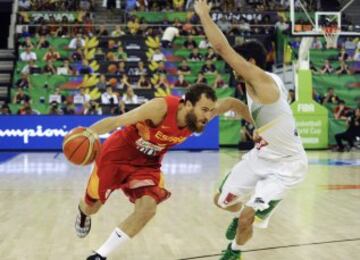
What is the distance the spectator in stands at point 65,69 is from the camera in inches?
727

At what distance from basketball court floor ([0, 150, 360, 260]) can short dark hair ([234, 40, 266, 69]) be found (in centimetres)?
149

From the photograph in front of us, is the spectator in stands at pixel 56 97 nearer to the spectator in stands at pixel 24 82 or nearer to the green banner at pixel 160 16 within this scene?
the spectator in stands at pixel 24 82

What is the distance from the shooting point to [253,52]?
14.5ft

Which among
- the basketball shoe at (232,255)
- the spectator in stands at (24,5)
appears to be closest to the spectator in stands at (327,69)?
the spectator in stands at (24,5)

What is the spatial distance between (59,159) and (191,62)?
6727 millimetres

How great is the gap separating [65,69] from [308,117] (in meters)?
7.06

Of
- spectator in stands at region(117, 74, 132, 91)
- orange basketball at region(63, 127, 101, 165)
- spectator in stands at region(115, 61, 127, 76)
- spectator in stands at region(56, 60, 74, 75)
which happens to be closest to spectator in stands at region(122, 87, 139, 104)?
spectator in stands at region(117, 74, 132, 91)

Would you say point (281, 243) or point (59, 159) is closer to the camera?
point (281, 243)

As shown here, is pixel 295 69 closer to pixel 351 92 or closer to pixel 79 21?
pixel 351 92

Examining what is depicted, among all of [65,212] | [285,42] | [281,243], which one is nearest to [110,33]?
[285,42]

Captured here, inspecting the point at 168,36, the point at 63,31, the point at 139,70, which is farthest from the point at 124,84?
the point at 63,31

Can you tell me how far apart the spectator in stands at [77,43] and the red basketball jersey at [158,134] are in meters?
15.4

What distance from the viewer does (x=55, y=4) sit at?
21.7 meters

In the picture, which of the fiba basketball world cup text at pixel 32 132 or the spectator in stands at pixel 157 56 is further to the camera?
the spectator in stands at pixel 157 56
